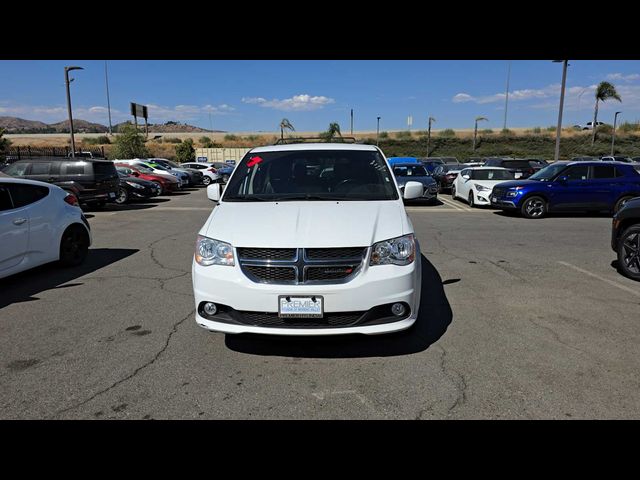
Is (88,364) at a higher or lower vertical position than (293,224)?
lower

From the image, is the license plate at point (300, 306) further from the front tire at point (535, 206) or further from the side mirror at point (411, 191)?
the front tire at point (535, 206)

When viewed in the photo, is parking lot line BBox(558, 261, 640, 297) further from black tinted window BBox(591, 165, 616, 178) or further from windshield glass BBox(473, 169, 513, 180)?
windshield glass BBox(473, 169, 513, 180)

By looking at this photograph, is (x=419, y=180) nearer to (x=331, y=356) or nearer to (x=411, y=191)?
(x=411, y=191)

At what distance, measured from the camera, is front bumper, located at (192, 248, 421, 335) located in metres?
3.49

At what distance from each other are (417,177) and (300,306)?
14260mm

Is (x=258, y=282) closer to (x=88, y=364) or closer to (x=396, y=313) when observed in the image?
(x=396, y=313)

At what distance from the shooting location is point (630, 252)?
21.4 feet

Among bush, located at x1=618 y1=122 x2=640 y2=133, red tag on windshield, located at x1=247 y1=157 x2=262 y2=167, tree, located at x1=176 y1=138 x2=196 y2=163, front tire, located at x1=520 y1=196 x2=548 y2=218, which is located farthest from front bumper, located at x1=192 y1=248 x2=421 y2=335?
bush, located at x1=618 y1=122 x2=640 y2=133
